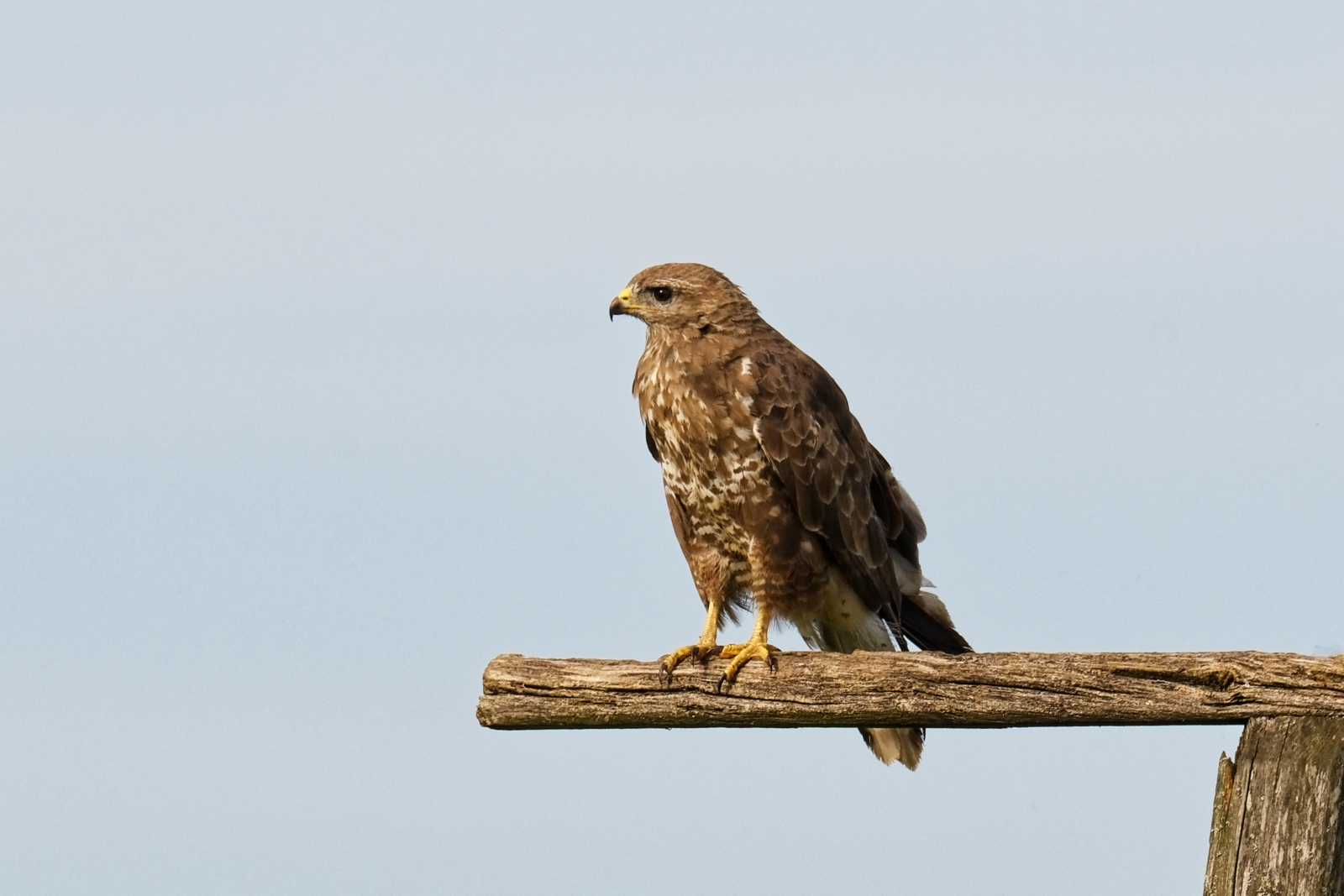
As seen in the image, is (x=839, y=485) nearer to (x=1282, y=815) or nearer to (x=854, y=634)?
(x=854, y=634)

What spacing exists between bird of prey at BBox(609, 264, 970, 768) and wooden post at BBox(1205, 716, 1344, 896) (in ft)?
8.20

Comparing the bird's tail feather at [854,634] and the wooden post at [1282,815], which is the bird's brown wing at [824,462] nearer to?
the bird's tail feather at [854,634]

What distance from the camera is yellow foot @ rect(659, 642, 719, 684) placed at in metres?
5.70

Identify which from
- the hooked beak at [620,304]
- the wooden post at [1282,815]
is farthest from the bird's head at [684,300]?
the wooden post at [1282,815]

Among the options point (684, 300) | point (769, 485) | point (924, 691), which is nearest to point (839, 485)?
point (769, 485)

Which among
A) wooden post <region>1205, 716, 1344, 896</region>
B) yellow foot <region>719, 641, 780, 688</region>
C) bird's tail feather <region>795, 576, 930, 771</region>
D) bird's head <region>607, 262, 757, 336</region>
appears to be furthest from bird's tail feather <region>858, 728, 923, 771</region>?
wooden post <region>1205, 716, 1344, 896</region>

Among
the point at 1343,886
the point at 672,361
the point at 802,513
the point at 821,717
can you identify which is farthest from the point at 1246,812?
the point at 672,361

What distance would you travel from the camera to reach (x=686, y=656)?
19.7ft

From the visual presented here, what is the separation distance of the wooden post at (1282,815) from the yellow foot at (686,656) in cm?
181

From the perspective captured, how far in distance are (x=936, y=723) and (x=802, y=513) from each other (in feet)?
6.83

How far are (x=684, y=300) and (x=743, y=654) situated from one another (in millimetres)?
2034

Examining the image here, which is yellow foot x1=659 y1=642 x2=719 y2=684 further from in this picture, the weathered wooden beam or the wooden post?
the wooden post

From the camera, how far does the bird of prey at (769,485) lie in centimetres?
719

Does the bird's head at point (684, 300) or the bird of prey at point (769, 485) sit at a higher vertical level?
the bird's head at point (684, 300)
